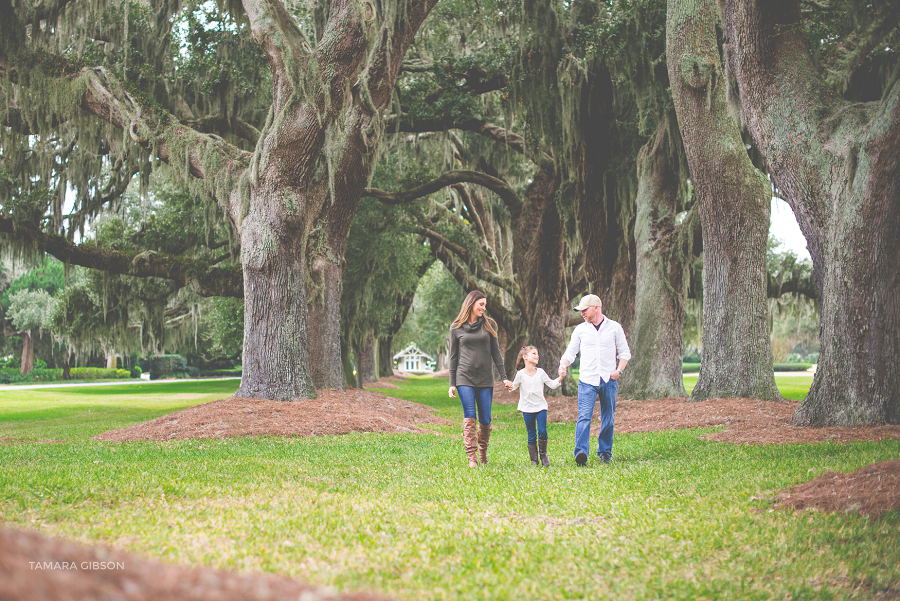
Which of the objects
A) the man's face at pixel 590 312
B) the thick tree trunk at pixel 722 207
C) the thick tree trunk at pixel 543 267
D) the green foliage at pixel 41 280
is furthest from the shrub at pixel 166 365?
the man's face at pixel 590 312

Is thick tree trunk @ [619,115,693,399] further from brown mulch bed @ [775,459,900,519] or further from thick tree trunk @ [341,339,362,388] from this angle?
thick tree trunk @ [341,339,362,388]

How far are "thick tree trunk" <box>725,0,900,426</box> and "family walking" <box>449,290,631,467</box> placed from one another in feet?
10.8

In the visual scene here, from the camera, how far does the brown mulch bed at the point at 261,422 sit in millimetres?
10453

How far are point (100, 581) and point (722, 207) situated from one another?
39.6 feet

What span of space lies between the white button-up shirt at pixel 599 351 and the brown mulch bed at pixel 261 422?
463cm

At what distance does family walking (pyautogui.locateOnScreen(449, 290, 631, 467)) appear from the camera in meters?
7.36

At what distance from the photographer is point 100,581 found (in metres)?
1.74

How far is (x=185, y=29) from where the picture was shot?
680 inches

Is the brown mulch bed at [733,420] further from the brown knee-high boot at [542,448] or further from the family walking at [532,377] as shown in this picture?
the brown knee-high boot at [542,448]

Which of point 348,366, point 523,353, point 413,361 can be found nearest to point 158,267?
point 348,366

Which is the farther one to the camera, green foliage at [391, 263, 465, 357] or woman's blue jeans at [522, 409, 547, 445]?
green foliage at [391, 263, 465, 357]

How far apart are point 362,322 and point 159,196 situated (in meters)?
7.37

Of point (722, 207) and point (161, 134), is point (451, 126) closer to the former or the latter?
point (161, 134)

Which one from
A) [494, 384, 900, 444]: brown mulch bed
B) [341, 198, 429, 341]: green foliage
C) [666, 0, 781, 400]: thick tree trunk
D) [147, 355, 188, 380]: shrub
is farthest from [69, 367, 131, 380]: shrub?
[666, 0, 781, 400]: thick tree trunk
